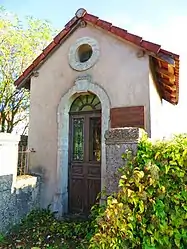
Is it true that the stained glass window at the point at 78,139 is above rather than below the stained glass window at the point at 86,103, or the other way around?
below

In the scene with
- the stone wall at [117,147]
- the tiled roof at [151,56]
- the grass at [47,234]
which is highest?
the tiled roof at [151,56]

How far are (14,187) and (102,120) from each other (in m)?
2.64

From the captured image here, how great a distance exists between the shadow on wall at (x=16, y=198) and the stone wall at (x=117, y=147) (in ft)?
8.27

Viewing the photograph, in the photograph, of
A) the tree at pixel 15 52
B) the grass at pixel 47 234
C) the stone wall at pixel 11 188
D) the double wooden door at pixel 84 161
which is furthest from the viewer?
the tree at pixel 15 52

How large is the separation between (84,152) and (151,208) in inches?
146

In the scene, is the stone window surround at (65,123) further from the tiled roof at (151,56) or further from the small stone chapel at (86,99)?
the tiled roof at (151,56)

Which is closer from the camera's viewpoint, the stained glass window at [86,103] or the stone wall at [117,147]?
the stone wall at [117,147]

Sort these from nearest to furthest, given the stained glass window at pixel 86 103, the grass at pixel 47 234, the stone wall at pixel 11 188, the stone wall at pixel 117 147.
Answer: the stone wall at pixel 117 147
the grass at pixel 47 234
the stone wall at pixel 11 188
the stained glass window at pixel 86 103

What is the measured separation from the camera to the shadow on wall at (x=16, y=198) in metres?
5.28

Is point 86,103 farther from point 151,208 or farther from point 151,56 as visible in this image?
point 151,208

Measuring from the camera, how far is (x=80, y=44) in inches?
281

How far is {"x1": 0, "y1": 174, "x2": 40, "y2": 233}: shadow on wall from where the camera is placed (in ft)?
17.3

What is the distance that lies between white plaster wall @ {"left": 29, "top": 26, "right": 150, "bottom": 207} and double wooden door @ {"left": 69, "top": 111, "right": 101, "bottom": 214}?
518mm

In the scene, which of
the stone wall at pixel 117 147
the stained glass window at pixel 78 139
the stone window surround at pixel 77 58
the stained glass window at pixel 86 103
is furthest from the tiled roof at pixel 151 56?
the stone wall at pixel 117 147
